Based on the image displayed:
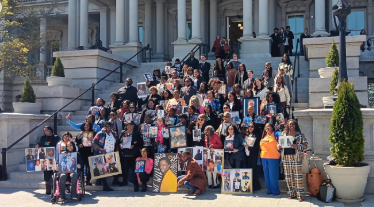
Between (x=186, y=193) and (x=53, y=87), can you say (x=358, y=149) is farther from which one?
(x=53, y=87)

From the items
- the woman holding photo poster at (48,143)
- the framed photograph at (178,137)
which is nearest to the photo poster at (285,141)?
the framed photograph at (178,137)

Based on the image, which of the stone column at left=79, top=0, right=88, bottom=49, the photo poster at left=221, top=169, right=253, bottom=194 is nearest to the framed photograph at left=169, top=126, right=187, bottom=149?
the photo poster at left=221, top=169, right=253, bottom=194

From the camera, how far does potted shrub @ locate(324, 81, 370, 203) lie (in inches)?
327

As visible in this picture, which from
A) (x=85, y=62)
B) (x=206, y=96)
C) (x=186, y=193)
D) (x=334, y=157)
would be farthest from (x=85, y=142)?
(x=85, y=62)

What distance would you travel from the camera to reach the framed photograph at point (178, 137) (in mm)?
10023

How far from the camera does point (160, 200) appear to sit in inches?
355

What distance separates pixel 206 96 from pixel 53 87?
6.02 meters

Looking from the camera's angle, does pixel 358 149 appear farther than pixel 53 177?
No

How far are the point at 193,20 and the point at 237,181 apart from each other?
1301cm

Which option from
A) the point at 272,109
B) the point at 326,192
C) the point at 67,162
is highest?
the point at 272,109

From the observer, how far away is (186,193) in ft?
31.6

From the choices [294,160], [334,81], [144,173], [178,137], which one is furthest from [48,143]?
[334,81]

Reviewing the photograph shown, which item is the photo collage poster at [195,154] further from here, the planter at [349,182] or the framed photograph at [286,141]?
the planter at [349,182]

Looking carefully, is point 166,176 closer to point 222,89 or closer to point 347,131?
point 222,89
